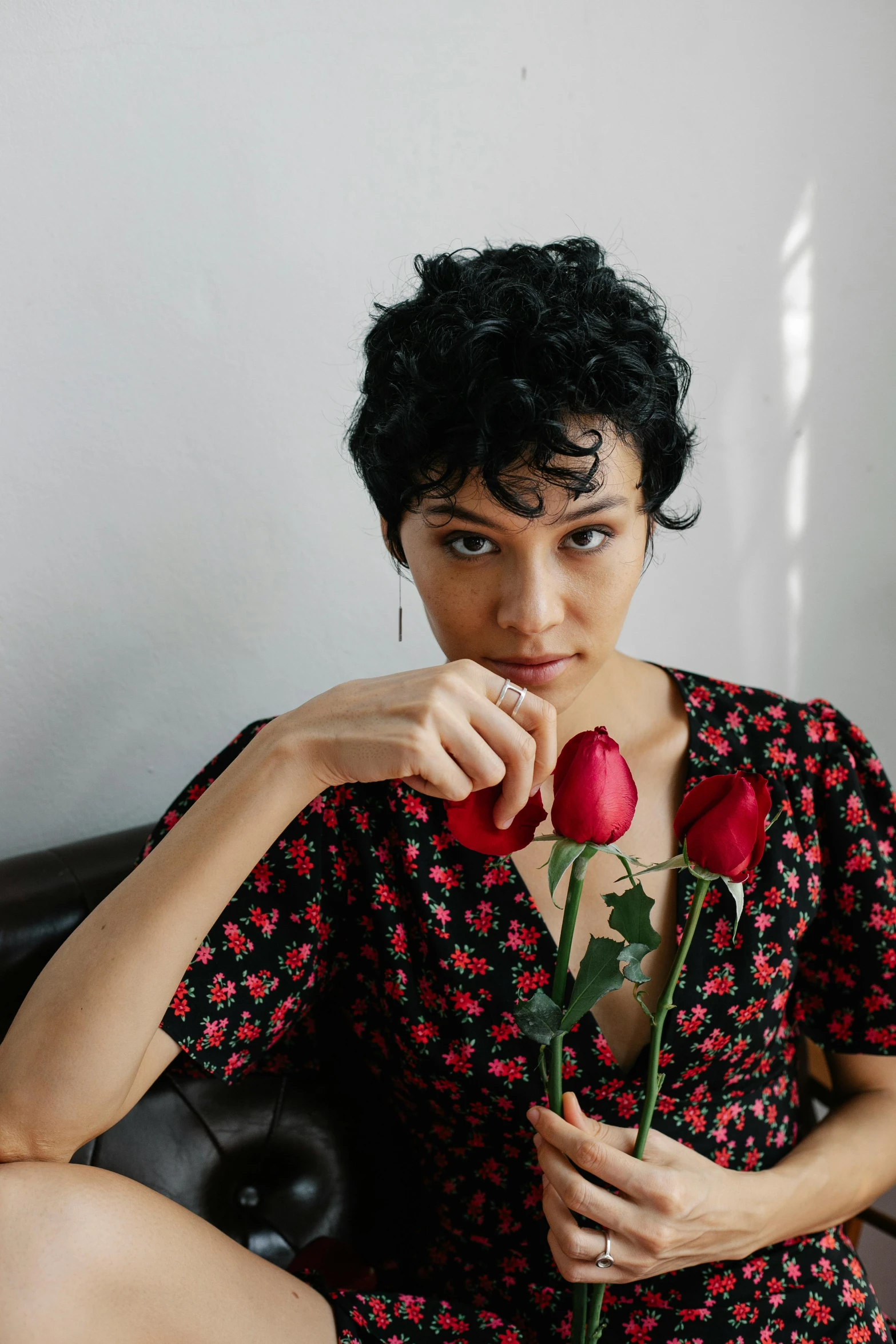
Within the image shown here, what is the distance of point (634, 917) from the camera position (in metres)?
0.63

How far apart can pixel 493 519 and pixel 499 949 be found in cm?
42

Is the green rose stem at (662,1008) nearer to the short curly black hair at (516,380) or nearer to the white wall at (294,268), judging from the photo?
the short curly black hair at (516,380)

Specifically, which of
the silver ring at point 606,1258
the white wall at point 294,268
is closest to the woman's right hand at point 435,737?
the silver ring at point 606,1258

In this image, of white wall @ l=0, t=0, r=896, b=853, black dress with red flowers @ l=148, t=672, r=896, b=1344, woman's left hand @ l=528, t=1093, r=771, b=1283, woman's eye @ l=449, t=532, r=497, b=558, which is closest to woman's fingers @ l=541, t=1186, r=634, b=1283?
woman's left hand @ l=528, t=1093, r=771, b=1283

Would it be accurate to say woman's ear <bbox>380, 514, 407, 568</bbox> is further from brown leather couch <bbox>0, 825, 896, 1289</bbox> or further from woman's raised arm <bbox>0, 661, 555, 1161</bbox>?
brown leather couch <bbox>0, 825, 896, 1289</bbox>

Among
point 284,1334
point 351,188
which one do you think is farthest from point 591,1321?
point 351,188

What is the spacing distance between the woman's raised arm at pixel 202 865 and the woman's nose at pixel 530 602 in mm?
74

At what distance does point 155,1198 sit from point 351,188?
42.8 inches

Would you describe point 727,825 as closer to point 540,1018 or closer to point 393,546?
point 540,1018

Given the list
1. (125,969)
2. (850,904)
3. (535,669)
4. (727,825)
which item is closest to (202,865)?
(125,969)

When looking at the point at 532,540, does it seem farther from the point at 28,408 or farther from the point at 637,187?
the point at 637,187

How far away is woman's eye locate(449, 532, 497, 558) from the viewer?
86cm

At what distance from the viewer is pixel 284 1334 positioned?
798mm

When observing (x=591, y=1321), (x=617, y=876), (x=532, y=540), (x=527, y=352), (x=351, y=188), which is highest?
(x=351, y=188)
